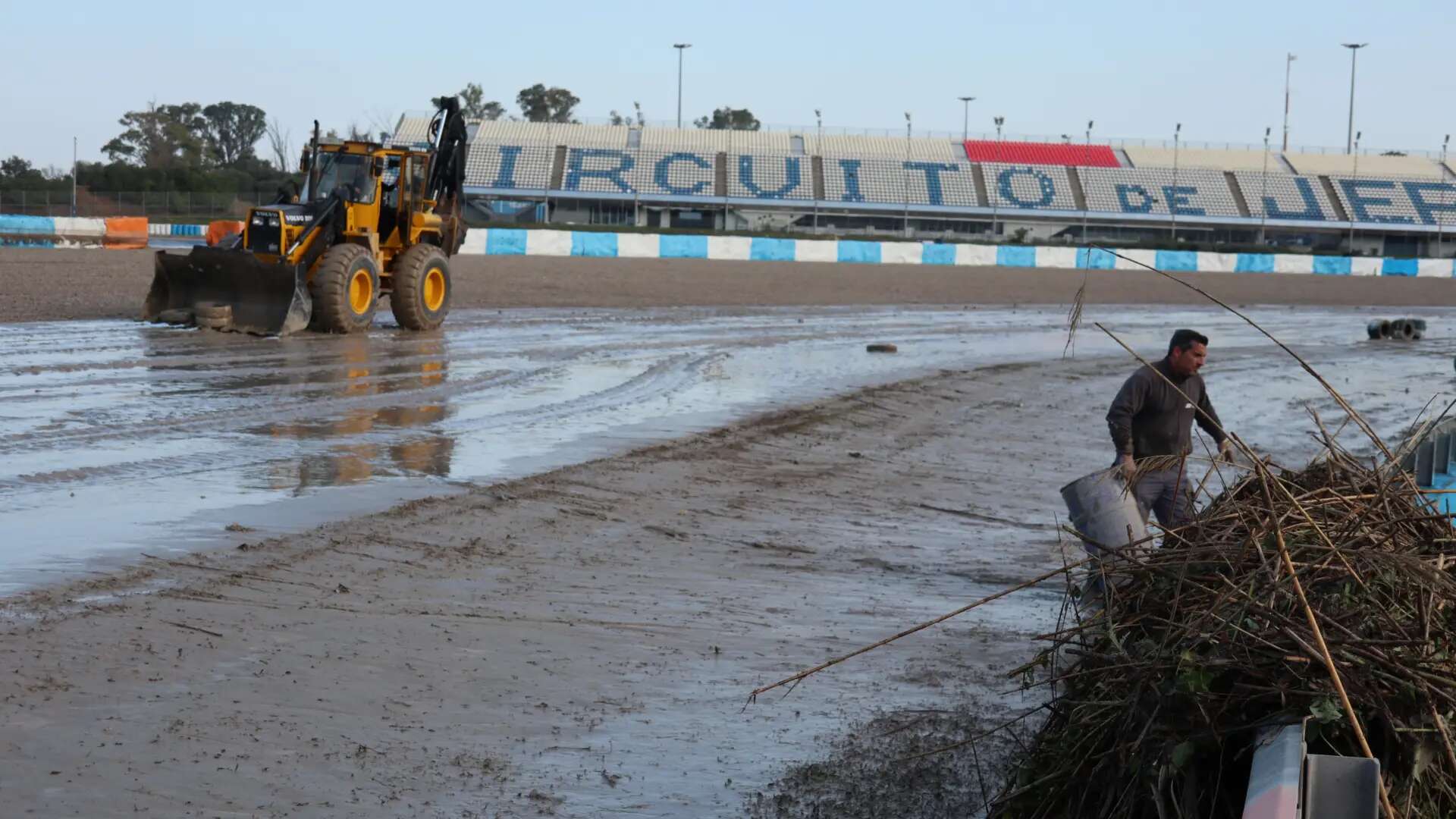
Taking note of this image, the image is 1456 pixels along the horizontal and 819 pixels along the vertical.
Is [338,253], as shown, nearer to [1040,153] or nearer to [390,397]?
[390,397]

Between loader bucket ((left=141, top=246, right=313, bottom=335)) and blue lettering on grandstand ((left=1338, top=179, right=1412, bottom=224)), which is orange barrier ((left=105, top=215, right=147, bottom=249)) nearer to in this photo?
loader bucket ((left=141, top=246, right=313, bottom=335))

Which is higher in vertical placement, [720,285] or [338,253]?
[338,253]

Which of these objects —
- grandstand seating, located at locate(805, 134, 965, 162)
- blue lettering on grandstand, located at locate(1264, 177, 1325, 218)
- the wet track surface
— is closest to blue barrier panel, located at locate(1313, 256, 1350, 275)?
blue lettering on grandstand, located at locate(1264, 177, 1325, 218)

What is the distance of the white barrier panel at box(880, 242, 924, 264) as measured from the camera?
51.2 m

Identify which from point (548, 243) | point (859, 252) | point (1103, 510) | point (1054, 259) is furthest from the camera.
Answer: point (1054, 259)

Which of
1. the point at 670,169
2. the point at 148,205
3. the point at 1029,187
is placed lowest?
the point at 148,205

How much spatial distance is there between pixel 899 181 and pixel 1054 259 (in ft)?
92.4

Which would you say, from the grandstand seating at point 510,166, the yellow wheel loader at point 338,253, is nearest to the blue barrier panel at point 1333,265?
the grandstand seating at point 510,166

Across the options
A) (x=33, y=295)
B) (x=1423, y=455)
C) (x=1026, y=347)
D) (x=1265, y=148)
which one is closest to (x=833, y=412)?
(x=1423, y=455)

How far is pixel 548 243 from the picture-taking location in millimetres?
47281

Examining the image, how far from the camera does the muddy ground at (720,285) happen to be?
26234 mm

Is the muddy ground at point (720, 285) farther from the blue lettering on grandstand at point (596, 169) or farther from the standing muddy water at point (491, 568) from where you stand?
the blue lettering on grandstand at point (596, 169)

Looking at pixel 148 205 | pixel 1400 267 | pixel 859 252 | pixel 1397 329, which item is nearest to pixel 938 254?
pixel 859 252

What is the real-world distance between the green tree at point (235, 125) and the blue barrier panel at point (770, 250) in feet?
252
